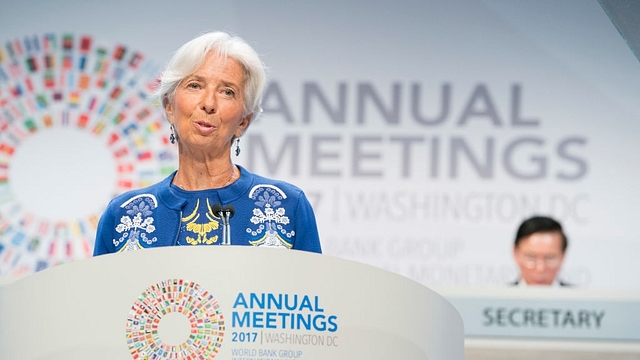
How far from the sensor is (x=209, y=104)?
2008 mm

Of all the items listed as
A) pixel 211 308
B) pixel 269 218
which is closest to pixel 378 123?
pixel 269 218

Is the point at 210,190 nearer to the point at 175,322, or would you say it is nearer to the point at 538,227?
the point at 175,322

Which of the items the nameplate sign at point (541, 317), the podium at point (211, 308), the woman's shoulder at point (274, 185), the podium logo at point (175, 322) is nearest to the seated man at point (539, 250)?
the nameplate sign at point (541, 317)

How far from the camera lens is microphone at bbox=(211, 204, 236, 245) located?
6.42 ft

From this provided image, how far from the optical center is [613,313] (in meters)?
4.89

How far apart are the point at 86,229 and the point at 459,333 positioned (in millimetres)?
3654

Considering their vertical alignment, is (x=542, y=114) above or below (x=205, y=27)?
below

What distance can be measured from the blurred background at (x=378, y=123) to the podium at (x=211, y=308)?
11.6ft

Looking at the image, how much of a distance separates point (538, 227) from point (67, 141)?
2.51 meters

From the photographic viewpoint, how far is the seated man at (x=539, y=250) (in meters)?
4.91

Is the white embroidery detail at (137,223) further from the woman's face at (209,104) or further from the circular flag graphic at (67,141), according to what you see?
the circular flag graphic at (67,141)

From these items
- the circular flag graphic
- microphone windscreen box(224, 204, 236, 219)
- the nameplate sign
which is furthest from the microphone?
the circular flag graphic

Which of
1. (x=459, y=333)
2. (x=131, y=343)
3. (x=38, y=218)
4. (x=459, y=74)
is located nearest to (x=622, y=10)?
(x=459, y=333)

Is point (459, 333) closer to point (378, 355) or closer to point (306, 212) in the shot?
point (378, 355)
